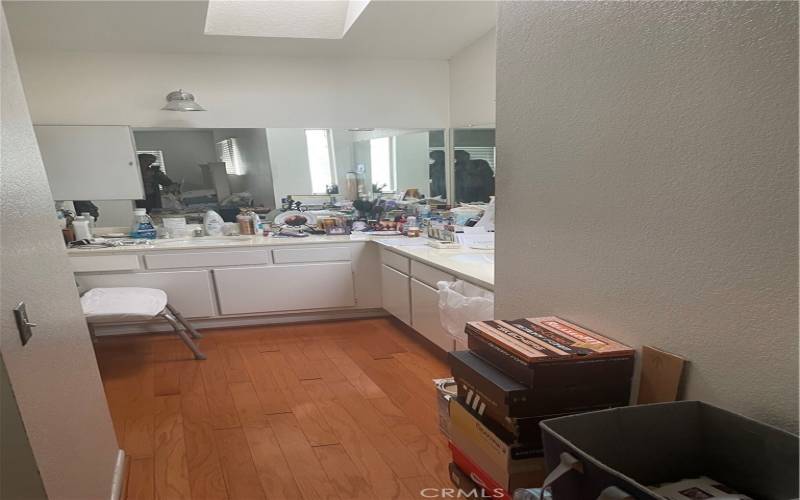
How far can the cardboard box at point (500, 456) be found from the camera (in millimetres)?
1087

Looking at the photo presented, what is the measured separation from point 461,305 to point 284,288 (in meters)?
1.82

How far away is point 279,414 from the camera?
233cm

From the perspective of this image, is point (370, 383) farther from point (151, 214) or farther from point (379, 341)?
point (151, 214)

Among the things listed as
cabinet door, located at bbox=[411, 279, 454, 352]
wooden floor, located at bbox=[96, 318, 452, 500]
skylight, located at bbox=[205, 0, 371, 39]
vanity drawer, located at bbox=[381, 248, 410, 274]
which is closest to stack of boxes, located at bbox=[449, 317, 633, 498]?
wooden floor, located at bbox=[96, 318, 452, 500]

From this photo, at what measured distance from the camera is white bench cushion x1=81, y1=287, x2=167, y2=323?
268 cm

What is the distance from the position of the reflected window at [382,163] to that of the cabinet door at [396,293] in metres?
0.88

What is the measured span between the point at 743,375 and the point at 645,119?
1.92 ft

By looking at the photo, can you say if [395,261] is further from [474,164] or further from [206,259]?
[206,259]

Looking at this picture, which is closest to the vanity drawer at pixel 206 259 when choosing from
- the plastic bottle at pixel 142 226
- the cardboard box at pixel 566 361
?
the plastic bottle at pixel 142 226

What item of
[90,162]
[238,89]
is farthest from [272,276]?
[90,162]

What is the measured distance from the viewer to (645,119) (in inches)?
39.1

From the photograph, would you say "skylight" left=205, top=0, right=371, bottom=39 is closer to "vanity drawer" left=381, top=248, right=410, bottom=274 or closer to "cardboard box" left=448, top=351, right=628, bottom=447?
"vanity drawer" left=381, top=248, right=410, bottom=274

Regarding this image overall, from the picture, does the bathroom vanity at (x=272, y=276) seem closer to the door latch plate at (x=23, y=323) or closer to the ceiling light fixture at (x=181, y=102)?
the ceiling light fixture at (x=181, y=102)

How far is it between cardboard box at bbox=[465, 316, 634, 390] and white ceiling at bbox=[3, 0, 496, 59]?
2.26m
